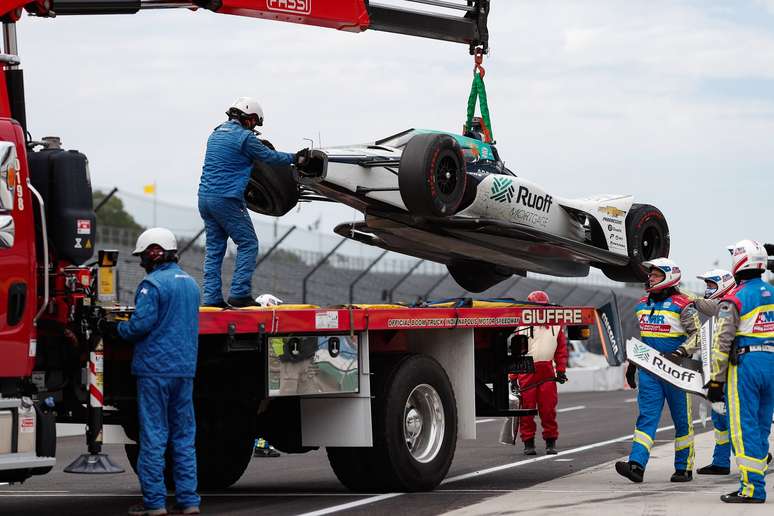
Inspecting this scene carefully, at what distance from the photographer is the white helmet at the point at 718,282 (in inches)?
500

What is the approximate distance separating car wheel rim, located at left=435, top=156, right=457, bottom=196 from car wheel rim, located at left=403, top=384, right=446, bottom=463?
2.13 metres

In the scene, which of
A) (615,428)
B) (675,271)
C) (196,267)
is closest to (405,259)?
(196,267)

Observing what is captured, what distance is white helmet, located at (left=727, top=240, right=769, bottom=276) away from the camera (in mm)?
9891

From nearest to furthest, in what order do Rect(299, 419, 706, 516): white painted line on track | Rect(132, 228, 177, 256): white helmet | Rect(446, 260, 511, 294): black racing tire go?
Rect(132, 228, 177, 256): white helmet < Rect(299, 419, 706, 516): white painted line on track < Rect(446, 260, 511, 294): black racing tire

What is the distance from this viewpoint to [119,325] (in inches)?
338

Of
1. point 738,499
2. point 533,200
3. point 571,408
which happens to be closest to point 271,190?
point 533,200

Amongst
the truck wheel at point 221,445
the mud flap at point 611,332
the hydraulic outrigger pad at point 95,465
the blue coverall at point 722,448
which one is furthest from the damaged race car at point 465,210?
the hydraulic outrigger pad at point 95,465

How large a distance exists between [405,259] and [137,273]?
567 centimetres

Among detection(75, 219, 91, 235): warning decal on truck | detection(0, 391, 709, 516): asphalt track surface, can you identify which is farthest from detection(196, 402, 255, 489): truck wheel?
detection(75, 219, 91, 235): warning decal on truck

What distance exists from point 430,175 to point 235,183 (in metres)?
1.89

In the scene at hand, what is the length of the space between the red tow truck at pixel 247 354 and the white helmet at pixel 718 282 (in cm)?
134

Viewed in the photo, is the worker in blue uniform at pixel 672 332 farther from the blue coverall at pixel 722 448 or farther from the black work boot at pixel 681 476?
the blue coverall at pixel 722 448

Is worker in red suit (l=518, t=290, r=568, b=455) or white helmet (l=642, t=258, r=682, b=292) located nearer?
white helmet (l=642, t=258, r=682, b=292)

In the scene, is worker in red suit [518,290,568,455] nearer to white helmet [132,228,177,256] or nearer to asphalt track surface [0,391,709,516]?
asphalt track surface [0,391,709,516]
